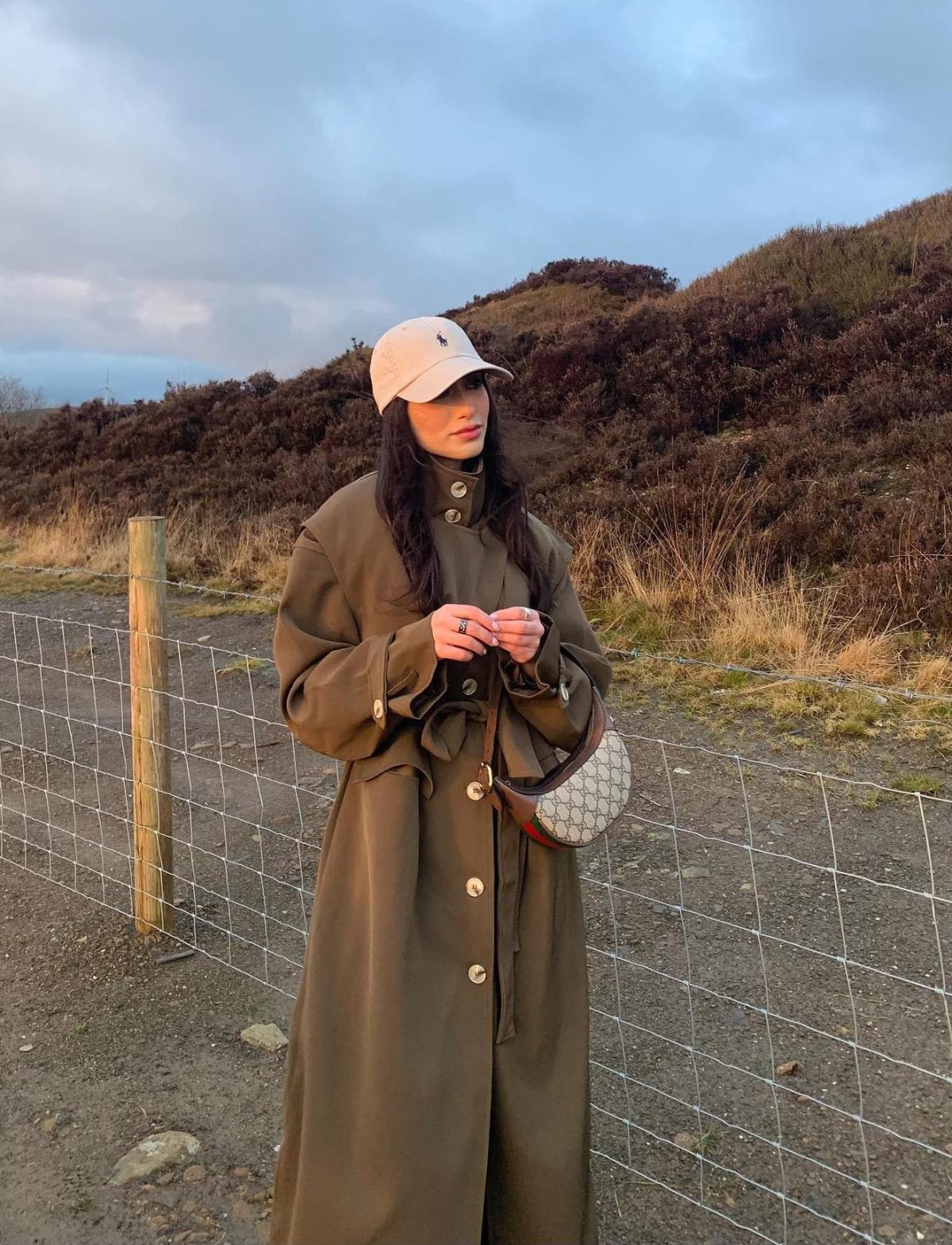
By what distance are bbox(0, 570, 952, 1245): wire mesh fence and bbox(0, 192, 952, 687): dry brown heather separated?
1920 mm

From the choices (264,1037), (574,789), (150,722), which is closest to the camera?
(574,789)

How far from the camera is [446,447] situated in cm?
178

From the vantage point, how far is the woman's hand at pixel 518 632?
1.58 metres

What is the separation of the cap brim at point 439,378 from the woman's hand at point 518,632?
16.4 inches

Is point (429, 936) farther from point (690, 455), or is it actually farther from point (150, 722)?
point (690, 455)

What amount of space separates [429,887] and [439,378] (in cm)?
92

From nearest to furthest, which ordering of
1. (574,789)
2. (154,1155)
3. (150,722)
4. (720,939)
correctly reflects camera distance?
(574,789) → (154,1155) → (150,722) → (720,939)

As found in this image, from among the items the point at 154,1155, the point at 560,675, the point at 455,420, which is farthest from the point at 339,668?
the point at 154,1155

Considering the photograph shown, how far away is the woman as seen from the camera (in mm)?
1664

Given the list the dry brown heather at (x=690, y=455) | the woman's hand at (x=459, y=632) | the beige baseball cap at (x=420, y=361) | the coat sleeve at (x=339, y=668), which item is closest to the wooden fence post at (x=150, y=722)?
the coat sleeve at (x=339, y=668)

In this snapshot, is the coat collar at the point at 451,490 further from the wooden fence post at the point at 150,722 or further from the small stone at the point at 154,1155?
the small stone at the point at 154,1155

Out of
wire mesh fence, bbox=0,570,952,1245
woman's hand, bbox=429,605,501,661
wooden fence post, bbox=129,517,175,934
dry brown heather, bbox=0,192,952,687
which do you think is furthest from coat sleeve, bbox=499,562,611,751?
dry brown heather, bbox=0,192,952,687

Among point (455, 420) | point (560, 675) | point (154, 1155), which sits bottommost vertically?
point (154, 1155)

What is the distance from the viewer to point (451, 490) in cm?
180
